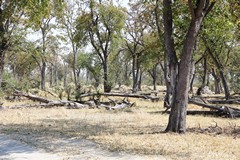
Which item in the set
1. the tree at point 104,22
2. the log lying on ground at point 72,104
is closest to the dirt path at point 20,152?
the log lying on ground at point 72,104

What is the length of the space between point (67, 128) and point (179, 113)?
4.06 m

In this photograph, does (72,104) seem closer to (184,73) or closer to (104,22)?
(184,73)

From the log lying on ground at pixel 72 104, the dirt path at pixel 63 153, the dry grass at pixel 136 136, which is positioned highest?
the log lying on ground at pixel 72 104

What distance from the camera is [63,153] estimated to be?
7543 millimetres

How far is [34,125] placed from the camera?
11867mm

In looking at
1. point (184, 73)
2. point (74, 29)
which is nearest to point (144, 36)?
point (74, 29)

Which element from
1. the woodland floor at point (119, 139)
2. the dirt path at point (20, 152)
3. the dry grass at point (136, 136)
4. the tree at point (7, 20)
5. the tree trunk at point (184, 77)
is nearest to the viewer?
the dirt path at point (20, 152)

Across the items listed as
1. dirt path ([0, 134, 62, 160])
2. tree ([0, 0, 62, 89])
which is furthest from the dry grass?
tree ([0, 0, 62, 89])

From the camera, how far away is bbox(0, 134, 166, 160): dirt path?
711 cm

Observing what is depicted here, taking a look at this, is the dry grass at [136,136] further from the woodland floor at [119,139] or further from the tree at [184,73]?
the tree at [184,73]

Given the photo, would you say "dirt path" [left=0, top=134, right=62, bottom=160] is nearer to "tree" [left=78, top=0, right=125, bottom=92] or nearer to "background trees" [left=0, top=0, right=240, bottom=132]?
"background trees" [left=0, top=0, right=240, bottom=132]

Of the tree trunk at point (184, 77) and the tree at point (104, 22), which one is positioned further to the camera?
the tree at point (104, 22)

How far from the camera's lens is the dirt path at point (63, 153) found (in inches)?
280

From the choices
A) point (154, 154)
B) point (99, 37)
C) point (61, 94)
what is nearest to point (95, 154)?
point (154, 154)
